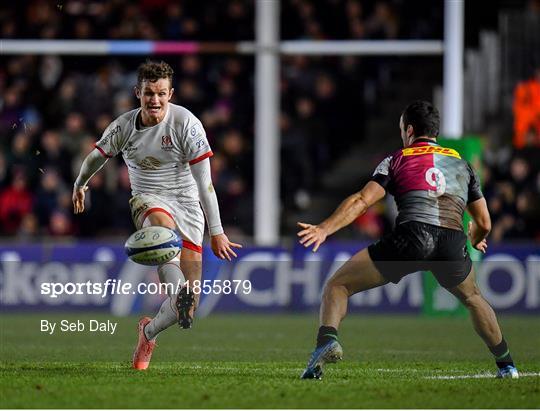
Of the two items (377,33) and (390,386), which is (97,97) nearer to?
(377,33)

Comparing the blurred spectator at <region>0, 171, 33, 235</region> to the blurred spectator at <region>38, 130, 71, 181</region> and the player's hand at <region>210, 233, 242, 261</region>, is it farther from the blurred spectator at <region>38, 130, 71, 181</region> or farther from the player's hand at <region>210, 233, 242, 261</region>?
the player's hand at <region>210, 233, 242, 261</region>

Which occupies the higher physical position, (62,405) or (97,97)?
(97,97)

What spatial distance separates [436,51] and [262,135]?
2.34 m

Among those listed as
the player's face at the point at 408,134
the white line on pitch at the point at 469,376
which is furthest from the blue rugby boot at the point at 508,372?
the player's face at the point at 408,134

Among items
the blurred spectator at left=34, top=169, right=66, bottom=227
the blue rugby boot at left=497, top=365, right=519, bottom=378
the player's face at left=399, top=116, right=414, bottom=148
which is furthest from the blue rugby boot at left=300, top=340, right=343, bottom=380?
the blurred spectator at left=34, top=169, right=66, bottom=227

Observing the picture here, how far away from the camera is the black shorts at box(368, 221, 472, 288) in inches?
323

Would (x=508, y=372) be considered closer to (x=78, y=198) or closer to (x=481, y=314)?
(x=481, y=314)

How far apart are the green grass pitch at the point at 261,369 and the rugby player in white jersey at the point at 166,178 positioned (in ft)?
1.63

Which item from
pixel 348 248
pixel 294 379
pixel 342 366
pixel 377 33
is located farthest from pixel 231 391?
pixel 377 33

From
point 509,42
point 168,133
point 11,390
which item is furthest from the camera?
point 509,42

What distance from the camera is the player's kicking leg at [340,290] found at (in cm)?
812

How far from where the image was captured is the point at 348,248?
52.3ft

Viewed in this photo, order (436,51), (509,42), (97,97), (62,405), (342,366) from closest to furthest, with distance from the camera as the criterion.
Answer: (62,405) < (342,366) < (436,51) < (97,97) < (509,42)

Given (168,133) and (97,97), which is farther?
(97,97)
